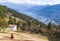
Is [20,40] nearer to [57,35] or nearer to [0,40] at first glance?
[0,40]

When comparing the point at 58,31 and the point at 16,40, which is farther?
the point at 58,31

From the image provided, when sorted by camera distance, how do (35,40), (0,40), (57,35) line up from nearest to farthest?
1. (0,40)
2. (35,40)
3. (57,35)

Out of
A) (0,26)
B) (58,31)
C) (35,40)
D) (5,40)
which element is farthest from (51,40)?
(0,26)

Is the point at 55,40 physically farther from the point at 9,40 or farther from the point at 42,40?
the point at 9,40

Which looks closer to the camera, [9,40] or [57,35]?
[9,40]

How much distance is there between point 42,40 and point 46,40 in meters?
0.34

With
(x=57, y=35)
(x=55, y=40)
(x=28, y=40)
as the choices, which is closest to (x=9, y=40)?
(x=28, y=40)

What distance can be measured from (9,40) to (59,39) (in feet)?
14.1

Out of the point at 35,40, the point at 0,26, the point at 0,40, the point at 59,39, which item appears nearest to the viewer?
the point at 0,40

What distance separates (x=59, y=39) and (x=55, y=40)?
0.56 metres

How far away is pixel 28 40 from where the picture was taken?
14914 millimetres

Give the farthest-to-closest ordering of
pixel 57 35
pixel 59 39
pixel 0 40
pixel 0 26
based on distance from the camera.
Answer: pixel 0 26 < pixel 57 35 < pixel 59 39 < pixel 0 40

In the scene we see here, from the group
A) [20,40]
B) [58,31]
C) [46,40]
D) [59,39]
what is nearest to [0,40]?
[20,40]

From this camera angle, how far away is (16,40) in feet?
47.9
